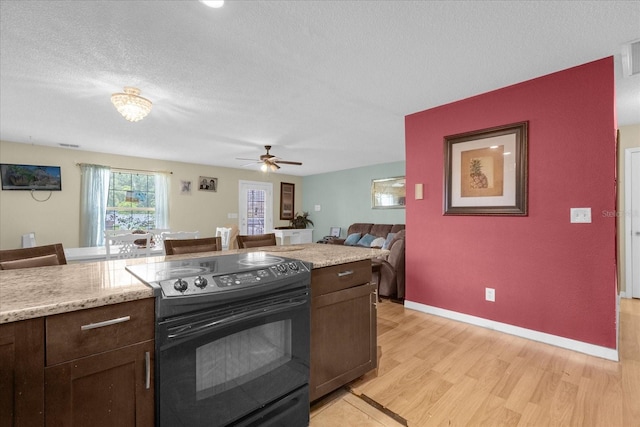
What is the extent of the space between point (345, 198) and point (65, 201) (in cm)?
537

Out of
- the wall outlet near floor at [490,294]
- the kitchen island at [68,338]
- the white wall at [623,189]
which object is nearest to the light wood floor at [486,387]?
the wall outlet near floor at [490,294]

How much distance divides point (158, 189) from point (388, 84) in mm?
4990

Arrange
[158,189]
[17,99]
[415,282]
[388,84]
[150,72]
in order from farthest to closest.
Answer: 1. [158,189]
2. [415,282]
3. [17,99]
4. [388,84]
5. [150,72]

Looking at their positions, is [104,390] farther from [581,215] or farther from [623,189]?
[623,189]

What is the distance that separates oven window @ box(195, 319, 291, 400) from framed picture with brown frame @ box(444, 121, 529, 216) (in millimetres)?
2239

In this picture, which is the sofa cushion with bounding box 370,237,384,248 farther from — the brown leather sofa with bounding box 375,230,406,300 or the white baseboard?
the white baseboard

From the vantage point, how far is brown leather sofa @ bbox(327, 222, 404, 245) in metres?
5.82

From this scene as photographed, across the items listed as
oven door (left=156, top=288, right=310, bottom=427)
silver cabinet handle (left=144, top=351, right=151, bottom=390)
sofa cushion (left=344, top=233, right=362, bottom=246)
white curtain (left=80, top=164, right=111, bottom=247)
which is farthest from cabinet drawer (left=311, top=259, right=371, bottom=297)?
white curtain (left=80, top=164, right=111, bottom=247)

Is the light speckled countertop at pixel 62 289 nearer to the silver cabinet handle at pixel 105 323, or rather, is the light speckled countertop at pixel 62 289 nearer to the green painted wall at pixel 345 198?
the silver cabinet handle at pixel 105 323

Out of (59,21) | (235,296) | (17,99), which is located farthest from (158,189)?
(235,296)

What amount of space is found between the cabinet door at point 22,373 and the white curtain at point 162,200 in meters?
5.36

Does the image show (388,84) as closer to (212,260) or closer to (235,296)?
(212,260)

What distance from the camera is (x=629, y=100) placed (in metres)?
2.78

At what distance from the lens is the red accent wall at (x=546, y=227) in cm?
213
